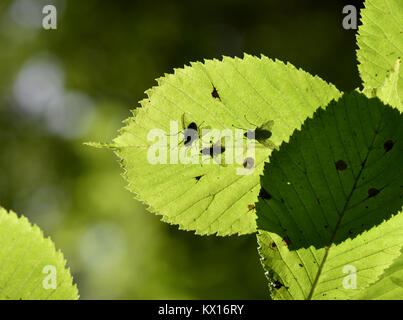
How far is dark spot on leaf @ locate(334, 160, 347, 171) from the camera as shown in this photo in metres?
0.49

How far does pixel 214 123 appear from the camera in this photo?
597 mm

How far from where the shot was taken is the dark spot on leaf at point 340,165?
1.61ft

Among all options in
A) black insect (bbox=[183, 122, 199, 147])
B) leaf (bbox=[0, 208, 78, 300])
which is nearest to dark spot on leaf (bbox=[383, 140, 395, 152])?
black insect (bbox=[183, 122, 199, 147])

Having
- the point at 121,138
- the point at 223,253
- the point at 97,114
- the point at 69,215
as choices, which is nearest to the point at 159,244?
the point at 223,253

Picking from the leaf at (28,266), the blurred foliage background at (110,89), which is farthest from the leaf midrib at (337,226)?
the blurred foliage background at (110,89)

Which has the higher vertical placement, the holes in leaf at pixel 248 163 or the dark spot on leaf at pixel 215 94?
the dark spot on leaf at pixel 215 94

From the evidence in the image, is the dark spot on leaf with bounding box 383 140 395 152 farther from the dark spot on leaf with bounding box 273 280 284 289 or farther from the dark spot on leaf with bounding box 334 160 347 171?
the dark spot on leaf with bounding box 273 280 284 289

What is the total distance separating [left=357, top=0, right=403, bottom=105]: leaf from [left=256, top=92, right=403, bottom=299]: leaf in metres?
0.09

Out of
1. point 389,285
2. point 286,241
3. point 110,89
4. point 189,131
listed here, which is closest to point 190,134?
point 189,131

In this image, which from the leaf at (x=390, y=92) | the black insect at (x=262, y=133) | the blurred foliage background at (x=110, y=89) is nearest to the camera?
the leaf at (x=390, y=92)

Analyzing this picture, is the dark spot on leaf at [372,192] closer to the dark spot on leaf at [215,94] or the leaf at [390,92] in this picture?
the leaf at [390,92]

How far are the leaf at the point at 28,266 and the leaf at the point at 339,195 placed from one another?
230 mm

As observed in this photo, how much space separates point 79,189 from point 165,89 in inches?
157

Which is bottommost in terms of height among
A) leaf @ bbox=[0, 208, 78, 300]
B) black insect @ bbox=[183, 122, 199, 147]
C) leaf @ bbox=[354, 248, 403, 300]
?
leaf @ bbox=[354, 248, 403, 300]
